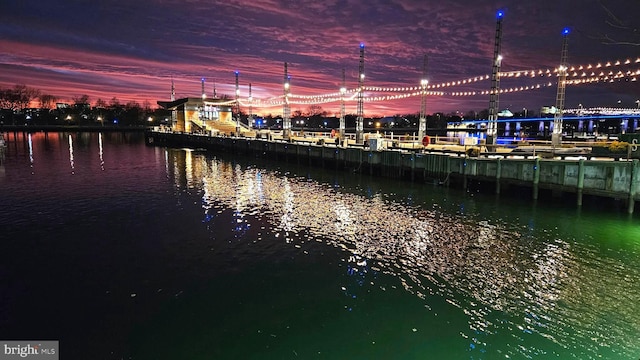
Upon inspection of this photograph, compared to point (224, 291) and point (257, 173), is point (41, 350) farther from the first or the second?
point (257, 173)

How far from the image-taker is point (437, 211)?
1068 inches

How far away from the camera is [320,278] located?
15852 mm

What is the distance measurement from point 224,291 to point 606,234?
20.2 m

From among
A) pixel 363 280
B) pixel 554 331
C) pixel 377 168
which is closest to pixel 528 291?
pixel 554 331

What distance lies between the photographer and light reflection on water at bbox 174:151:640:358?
11789 mm

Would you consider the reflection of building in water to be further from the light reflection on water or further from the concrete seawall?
the light reflection on water

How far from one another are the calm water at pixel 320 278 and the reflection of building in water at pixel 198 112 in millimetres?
71608

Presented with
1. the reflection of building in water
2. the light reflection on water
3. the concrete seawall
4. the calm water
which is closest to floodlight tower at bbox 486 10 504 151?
the concrete seawall

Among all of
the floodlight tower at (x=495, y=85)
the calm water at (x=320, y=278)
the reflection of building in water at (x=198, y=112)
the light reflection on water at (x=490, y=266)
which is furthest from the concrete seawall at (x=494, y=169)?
the reflection of building in water at (x=198, y=112)

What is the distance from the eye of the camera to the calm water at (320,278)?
11.5 m

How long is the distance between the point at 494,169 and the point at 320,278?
22135 millimetres

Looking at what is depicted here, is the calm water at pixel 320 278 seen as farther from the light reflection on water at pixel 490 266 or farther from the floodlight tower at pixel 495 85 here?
the floodlight tower at pixel 495 85

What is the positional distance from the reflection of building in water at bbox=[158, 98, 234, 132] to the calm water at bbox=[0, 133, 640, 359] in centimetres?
7161

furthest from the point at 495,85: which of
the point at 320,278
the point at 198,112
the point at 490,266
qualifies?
the point at 198,112
